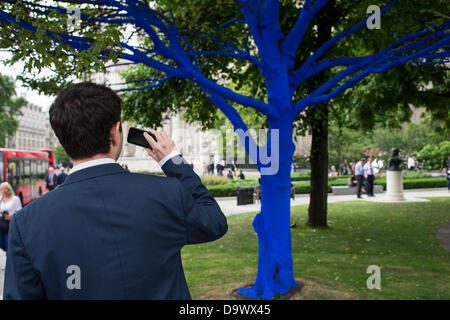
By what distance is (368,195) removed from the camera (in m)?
20.9

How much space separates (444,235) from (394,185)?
852 centimetres

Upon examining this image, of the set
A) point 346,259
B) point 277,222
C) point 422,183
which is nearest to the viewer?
point 277,222

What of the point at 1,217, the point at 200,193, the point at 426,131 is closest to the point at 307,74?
the point at 200,193

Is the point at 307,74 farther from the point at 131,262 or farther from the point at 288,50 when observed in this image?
the point at 131,262

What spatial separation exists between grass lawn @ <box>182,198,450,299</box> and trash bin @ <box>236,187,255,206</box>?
4.63m

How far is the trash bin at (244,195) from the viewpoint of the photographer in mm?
18250

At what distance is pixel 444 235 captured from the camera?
33.9ft

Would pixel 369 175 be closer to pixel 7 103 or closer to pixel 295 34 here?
pixel 295 34

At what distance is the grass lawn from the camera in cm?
605

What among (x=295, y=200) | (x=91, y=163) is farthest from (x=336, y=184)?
(x=91, y=163)

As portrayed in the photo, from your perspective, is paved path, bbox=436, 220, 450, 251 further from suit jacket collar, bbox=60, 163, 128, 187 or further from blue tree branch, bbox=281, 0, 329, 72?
suit jacket collar, bbox=60, 163, 128, 187

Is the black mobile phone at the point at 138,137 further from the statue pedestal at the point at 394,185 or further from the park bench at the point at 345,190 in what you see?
the park bench at the point at 345,190

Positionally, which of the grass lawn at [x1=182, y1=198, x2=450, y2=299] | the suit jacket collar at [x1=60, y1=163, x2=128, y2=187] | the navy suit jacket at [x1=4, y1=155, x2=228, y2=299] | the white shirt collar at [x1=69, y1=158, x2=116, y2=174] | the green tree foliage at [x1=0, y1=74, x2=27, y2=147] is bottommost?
the grass lawn at [x1=182, y1=198, x2=450, y2=299]

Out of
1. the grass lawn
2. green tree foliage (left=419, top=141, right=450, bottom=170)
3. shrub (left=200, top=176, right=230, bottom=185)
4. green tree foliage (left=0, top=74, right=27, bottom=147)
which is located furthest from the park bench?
green tree foliage (left=0, top=74, right=27, bottom=147)
